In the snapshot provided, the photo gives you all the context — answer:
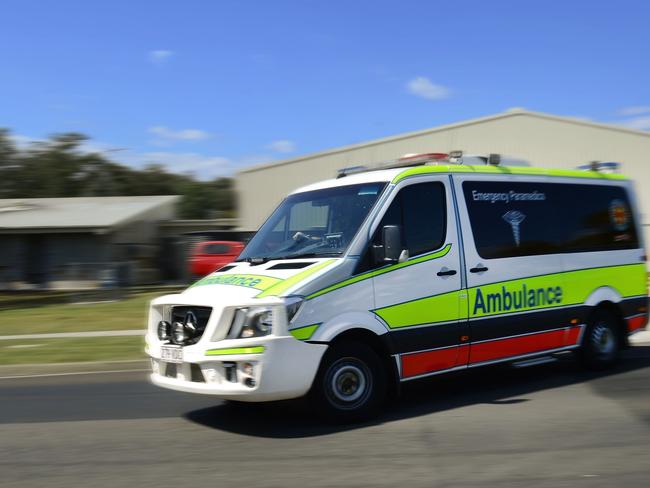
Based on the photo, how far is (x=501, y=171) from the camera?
7812 mm

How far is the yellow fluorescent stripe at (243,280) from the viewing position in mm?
6102

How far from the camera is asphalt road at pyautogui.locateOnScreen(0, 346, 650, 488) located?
4891mm

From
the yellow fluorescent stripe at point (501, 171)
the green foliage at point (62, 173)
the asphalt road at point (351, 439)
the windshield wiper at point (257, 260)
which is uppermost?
the green foliage at point (62, 173)

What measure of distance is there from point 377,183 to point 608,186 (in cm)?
377

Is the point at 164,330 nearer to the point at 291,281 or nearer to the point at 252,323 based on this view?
the point at 252,323

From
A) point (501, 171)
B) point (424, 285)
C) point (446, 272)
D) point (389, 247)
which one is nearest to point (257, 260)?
point (389, 247)

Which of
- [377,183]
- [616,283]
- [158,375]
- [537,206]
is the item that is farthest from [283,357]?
[616,283]

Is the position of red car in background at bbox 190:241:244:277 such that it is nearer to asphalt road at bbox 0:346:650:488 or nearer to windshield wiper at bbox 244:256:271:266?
asphalt road at bbox 0:346:650:488

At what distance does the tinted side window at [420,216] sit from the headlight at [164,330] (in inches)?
81.4

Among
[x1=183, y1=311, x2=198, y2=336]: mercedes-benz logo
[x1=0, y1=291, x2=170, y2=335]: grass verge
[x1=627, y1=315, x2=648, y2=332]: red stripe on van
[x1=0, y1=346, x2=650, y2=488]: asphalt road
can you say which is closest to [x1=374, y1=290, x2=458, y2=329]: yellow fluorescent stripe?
[x1=0, y1=346, x2=650, y2=488]: asphalt road

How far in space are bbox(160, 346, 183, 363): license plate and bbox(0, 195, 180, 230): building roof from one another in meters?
20.1

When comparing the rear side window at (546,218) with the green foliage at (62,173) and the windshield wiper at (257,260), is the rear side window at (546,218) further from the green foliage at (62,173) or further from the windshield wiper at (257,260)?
the green foliage at (62,173)

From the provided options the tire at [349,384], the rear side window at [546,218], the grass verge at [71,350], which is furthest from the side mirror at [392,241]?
the grass verge at [71,350]

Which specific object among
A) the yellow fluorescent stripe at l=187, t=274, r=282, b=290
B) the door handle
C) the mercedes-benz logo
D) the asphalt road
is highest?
the yellow fluorescent stripe at l=187, t=274, r=282, b=290
